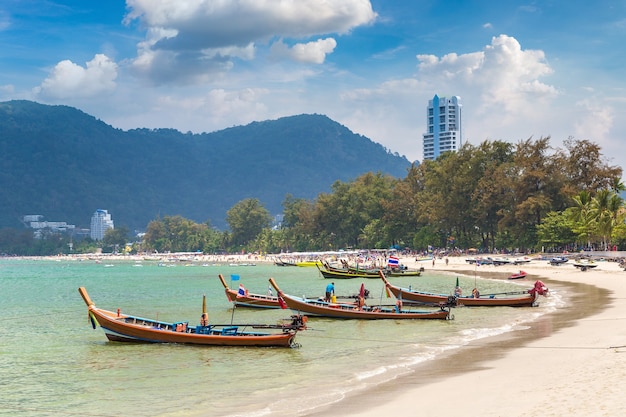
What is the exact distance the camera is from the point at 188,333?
28.7 metres

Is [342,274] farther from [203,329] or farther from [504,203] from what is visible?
[203,329]

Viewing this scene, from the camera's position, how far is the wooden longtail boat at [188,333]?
27547 millimetres

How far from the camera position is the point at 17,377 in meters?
23.7

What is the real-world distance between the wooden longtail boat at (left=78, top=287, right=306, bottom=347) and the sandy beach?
7.15m

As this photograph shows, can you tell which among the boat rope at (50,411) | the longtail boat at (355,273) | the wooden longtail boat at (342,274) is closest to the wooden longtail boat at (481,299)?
the boat rope at (50,411)

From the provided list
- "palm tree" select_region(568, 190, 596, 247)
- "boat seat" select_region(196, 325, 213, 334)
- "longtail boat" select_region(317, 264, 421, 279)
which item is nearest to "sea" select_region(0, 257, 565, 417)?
"boat seat" select_region(196, 325, 213, 334)

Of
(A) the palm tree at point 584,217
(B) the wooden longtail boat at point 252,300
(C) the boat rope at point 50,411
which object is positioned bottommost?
(C) the boat rope at point 50,411

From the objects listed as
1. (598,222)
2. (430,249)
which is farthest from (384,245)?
(598,222)

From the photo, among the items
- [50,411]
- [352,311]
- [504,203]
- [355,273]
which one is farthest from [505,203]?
[50,411]

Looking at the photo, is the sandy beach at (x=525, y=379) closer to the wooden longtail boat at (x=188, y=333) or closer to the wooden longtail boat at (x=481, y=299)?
the wooden longtail boat at (x=188, y=333)

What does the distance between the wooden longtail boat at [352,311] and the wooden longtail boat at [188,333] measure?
6.88 metres

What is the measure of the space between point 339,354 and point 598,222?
65.6 metres

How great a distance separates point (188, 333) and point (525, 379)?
49.8 feet

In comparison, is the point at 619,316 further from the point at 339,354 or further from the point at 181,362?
the point at 181,362
